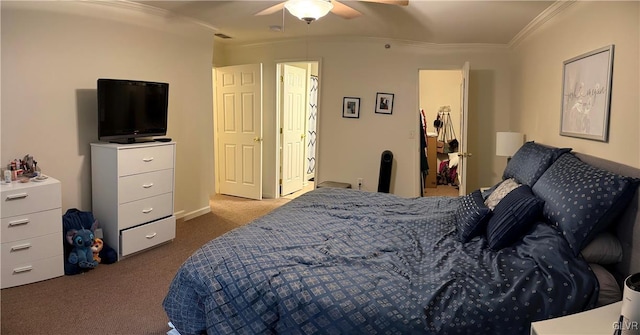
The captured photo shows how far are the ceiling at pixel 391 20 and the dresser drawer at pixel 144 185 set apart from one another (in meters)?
1.63

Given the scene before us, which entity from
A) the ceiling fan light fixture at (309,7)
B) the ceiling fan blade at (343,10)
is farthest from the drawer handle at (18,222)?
the ceiling fan blade at (343,10)

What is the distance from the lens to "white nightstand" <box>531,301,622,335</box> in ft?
4.28

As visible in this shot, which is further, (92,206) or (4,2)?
(92,206)

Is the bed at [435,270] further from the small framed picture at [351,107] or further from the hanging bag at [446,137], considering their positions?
the hanging bag at [446,137]

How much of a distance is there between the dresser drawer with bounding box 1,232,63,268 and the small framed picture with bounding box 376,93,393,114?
3.80m

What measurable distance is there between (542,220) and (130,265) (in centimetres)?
310

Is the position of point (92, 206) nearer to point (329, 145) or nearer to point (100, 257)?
point (100, 257)

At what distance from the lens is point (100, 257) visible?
3352 mm

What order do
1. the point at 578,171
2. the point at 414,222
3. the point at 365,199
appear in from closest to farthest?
the point at 578,171 → the point at 414,222 → the point at 365,199

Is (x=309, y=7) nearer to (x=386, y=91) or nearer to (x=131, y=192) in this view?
(x=131, y=192)

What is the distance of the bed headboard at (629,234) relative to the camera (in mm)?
1722

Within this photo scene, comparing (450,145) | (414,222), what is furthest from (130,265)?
(450,145)

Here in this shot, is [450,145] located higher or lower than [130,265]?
higher

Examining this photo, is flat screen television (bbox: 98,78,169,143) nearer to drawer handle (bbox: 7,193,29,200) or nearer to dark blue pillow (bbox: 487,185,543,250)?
drawer handle (bbox: 7,193,29,200)
